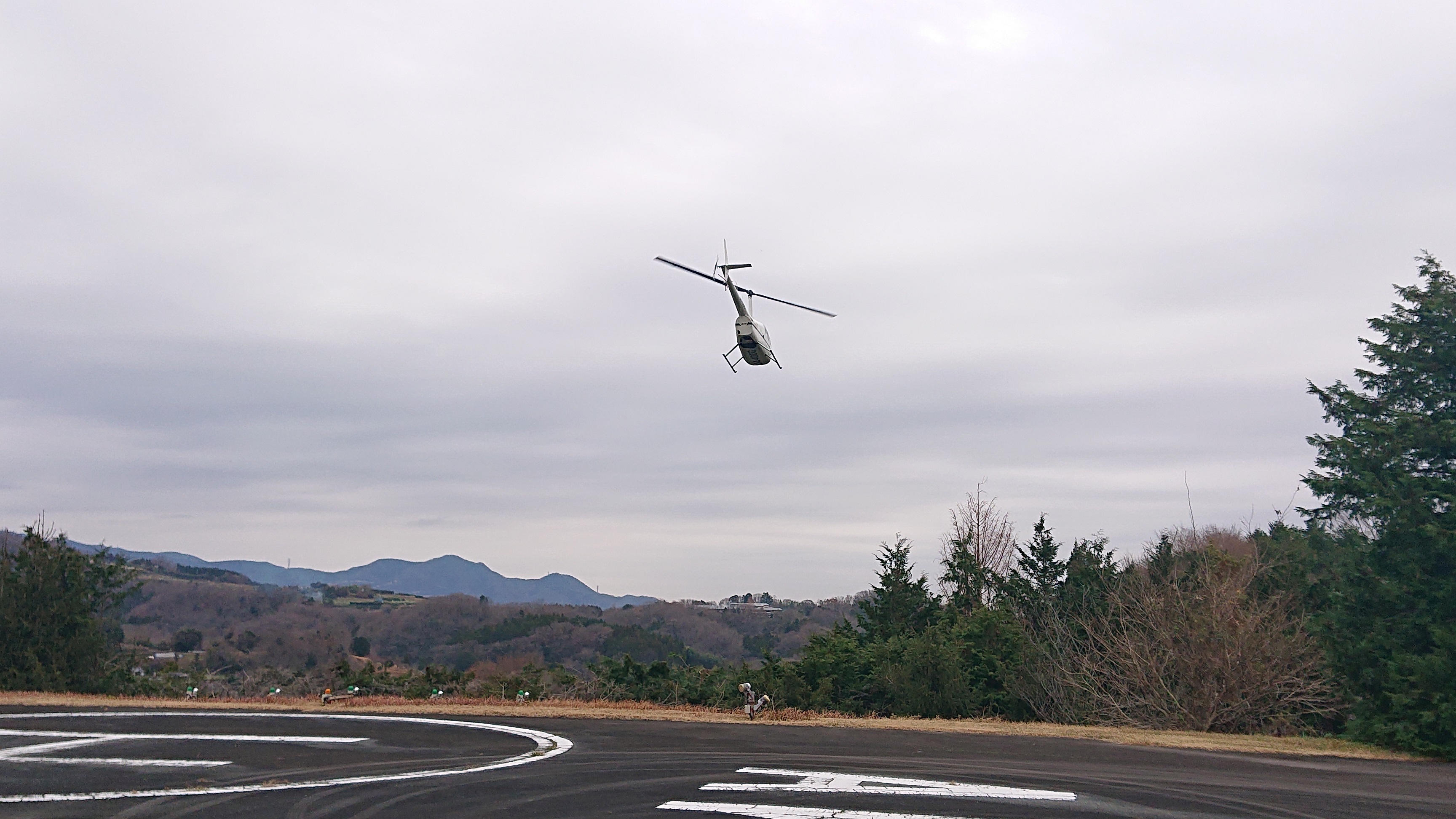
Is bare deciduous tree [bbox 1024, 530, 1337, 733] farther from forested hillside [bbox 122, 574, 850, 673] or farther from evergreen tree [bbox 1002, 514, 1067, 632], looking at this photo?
forested hillside [bbox 122, 574, 850, 673]

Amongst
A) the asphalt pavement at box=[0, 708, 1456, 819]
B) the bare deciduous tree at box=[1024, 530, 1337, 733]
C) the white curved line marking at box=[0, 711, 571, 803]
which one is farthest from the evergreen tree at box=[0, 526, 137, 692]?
the bare deciduous tree at box=[1024, 530, 1337, 733]

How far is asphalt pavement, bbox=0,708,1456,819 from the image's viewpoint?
957cm

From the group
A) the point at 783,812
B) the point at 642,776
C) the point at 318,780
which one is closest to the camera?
the point at 783,812

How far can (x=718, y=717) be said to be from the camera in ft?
64.8

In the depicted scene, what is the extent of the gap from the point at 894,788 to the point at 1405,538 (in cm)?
1216

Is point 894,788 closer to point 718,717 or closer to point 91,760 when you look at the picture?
point 718,717

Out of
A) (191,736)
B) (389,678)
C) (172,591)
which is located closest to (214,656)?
(172,591)

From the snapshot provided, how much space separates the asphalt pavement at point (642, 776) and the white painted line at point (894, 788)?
0.11ft

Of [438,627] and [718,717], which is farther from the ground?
[718,717]

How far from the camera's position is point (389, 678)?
86.9 ft

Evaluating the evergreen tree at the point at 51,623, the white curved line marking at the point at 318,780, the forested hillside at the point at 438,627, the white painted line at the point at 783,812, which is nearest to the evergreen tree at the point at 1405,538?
the white painted line at the point at 783,812

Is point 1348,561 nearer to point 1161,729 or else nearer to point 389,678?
point 1161,729

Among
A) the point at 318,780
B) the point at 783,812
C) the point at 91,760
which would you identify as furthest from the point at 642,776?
the point at 91,760

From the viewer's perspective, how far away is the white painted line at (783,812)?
9195 mm
